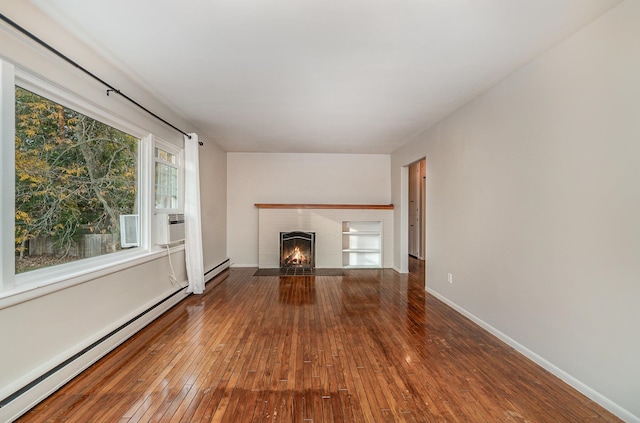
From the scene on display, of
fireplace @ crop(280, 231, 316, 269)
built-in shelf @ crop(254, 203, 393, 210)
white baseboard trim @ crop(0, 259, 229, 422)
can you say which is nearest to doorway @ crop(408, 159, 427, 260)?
built-in shelf @ crop(254, 203, 393, 210)

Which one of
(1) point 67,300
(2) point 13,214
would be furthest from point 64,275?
(2) point 13,214

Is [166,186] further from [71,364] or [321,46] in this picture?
[321,46]

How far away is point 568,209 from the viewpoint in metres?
2.17

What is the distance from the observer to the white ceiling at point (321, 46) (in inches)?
73.7

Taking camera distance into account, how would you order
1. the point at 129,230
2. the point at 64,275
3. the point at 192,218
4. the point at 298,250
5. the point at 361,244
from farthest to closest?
the point at 361,244 → the point at 298,250 → the point at 192,218 → the point at 129,230 → the point at 64,275

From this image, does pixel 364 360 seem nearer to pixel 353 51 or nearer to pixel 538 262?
pixel 538 262

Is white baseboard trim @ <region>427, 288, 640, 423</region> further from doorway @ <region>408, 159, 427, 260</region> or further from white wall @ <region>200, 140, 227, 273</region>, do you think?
doorway @ <region>408, 159, 427, 260</region>

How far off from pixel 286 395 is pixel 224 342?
3.38 feet

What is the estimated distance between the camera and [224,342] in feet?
9.02

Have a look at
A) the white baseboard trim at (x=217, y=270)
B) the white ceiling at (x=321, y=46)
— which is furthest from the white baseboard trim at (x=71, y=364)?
the white ceiling at (x=321, y=46)

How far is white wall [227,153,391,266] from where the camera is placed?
21.6ft

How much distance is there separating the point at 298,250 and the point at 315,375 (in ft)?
13.5

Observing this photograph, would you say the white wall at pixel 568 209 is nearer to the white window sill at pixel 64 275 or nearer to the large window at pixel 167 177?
the white window sill at pixel 64 275

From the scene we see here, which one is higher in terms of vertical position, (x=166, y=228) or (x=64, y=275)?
(x=166, y=228)
